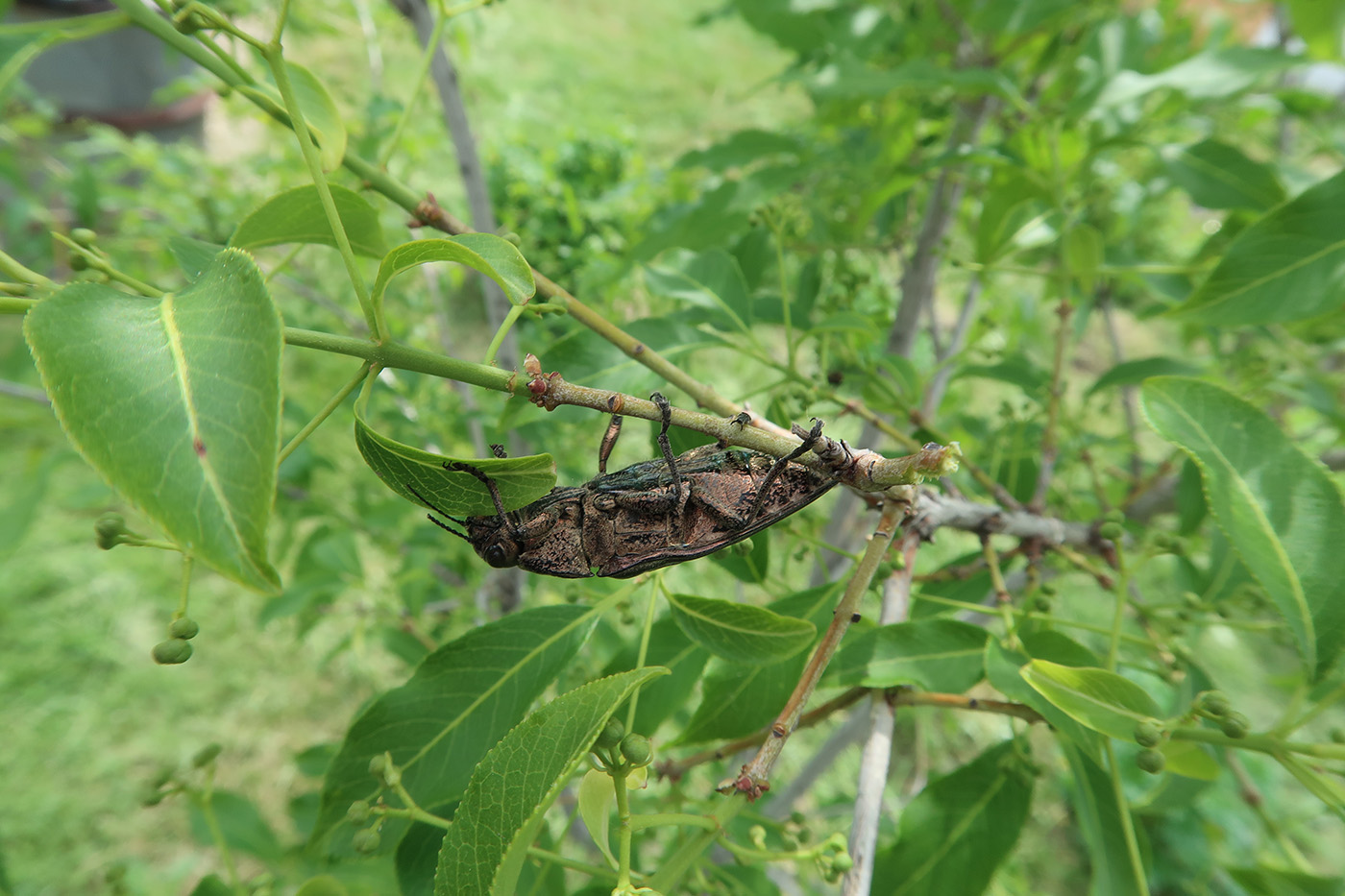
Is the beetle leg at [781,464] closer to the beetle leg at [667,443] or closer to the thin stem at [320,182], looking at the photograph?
the beetle leg at [667,443]

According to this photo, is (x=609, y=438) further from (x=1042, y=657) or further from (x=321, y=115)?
(x=1042, y=657)

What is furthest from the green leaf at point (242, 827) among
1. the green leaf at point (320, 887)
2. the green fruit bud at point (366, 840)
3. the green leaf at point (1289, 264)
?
the green leaf at point (1289, 264)

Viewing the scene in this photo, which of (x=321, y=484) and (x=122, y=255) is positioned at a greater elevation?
(x=122, y=255)

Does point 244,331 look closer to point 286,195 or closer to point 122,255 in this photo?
point 286,195

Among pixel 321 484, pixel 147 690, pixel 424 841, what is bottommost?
pixel 147 690

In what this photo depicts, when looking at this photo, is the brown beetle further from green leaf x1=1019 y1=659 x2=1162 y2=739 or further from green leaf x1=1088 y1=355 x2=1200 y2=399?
green leaf x1=1088 y1=355 x2=1200 y2=399

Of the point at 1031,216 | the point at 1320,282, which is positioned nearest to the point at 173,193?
the point at 1031,216

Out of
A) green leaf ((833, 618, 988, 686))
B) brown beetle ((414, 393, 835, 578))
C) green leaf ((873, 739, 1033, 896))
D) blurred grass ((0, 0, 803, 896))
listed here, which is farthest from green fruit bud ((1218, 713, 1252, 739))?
blurred grass ((0, 0, 803, 896))
